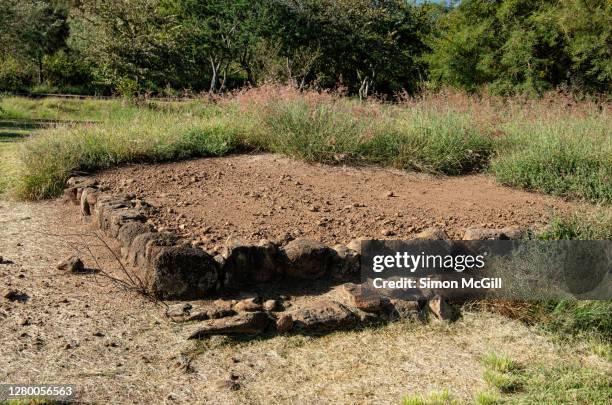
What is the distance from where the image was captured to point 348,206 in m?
5.81

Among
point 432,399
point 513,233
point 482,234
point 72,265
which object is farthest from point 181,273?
point 513,233

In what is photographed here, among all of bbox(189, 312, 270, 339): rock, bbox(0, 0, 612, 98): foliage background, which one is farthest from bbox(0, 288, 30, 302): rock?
bbox(0, 0, 612, 98): foliage background

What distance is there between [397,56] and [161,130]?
17.2 metres

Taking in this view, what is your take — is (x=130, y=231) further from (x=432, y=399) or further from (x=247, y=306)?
(x=432, y=399)

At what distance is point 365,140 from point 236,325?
4.23m

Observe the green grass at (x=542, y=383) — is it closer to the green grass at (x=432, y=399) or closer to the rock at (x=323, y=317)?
the green grass at (x=432, y=399)

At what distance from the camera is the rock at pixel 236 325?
3.74m

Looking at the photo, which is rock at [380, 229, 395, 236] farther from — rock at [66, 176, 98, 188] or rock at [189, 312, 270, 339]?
rock at [66, 176, 98, 188]

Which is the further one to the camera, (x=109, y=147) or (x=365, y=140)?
(x=365, y=140)

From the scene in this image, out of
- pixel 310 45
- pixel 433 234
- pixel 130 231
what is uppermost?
pixel 310 45

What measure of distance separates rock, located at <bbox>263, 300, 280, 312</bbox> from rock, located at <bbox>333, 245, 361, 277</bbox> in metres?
0.65

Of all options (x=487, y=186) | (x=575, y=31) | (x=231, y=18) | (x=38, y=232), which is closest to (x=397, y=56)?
(x=231, y=18)

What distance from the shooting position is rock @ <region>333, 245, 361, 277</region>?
466cm

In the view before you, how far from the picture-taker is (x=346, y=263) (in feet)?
15.3
